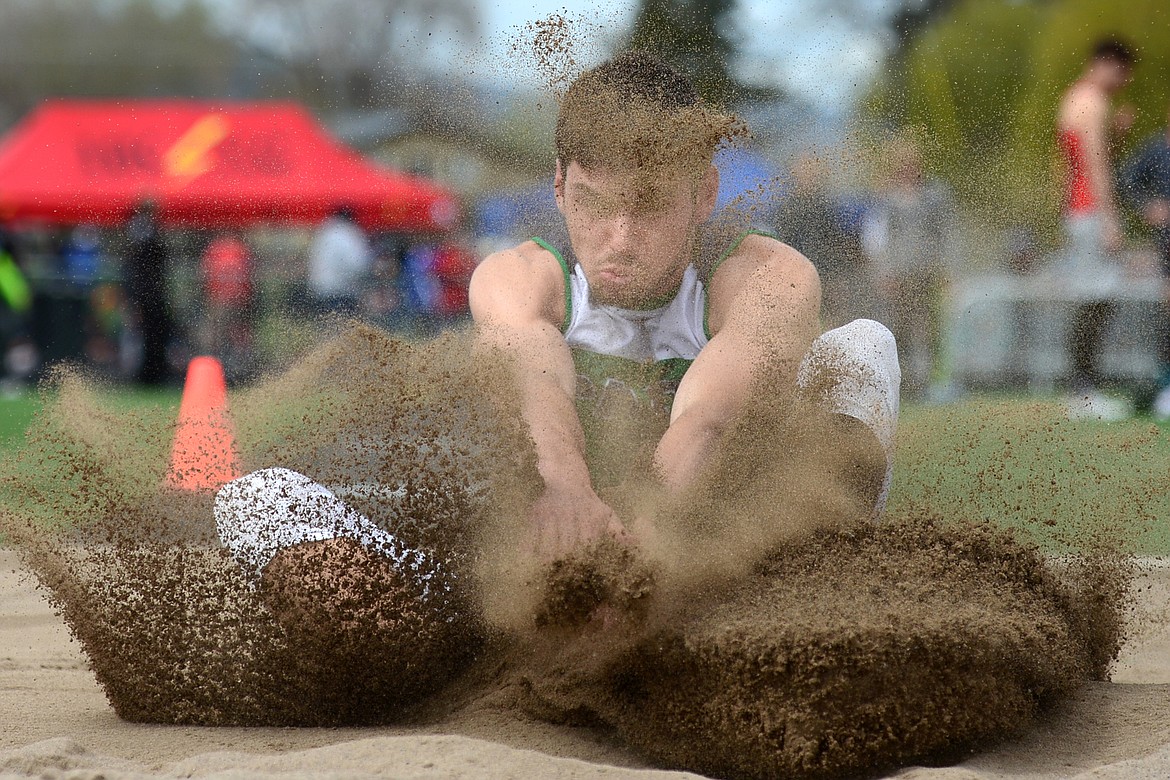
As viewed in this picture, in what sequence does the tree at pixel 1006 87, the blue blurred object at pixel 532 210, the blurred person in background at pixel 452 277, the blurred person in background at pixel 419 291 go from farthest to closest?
the blurred person in background at pixel 452 277
the blurred person in background at pixel 419 291
the tree at pixel 1006 87
the blue blurred object at pixel 532 210

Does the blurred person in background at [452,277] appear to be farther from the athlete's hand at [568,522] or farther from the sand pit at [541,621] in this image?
the athlete's hand at [568,522]

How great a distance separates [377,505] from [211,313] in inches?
498

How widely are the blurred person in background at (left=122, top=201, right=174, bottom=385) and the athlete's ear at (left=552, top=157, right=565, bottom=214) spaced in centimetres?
1077

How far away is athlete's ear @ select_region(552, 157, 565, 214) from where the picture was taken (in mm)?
3285

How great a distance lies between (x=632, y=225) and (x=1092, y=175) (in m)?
5.85

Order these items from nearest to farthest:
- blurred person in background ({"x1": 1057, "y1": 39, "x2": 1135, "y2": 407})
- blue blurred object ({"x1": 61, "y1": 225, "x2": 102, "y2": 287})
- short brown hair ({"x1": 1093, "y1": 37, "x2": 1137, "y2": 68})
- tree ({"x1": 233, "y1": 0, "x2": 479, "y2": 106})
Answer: blurred person in background ({"x1": 1057, "y1": 39, "x2": 1135, "y2": 407}) → short brown hair ({"x1": 1093, "y1": 37, "x2": 1137, "y2": 68}) → blue blurred object ({"x1": 61, "y1": 225, "x2": 102, "y2": 287}) → tree ({"x1": 233, "y1": 0, "x2": 479, "y2": 106})

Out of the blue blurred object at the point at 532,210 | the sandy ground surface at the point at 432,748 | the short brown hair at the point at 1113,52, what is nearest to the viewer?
the sandy ground surface at the point at 432,748

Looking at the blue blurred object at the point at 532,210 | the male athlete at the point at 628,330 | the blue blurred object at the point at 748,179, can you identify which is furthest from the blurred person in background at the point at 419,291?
the male athlete at the point at 628,330

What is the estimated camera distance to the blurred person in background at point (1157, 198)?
28.5 feet

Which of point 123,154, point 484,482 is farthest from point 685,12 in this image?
point 123,154

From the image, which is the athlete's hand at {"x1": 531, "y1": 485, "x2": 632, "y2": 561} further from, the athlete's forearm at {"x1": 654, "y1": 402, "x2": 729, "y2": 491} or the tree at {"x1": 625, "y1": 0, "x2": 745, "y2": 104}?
the tree at {"x1": 625, "y1": 0, "x2": 745, "y2": 104}

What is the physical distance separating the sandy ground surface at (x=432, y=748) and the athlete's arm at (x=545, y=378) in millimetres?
389

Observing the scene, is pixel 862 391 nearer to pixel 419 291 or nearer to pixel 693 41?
pixel 693 41

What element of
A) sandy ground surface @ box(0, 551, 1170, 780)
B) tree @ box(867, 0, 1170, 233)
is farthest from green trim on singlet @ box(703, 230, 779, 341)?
sandy ground surface @ box(0, 551, 1170, 780)
